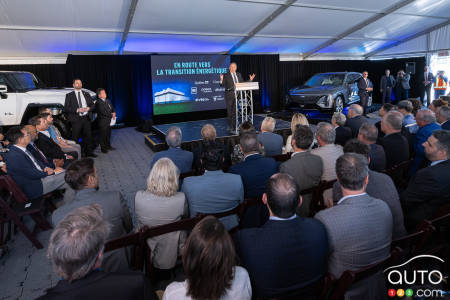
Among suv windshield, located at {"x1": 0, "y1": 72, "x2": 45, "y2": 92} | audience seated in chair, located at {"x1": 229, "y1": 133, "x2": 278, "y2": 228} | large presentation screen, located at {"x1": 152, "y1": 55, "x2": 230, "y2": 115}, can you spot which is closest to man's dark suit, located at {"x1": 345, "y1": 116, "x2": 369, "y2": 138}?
audience seated in chair, located at {"x1": 229, "y1": 133, "x2": 278, "y2": 228}

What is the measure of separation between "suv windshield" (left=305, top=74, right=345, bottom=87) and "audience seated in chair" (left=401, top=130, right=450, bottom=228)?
25.6 ft

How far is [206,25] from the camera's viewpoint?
24.8ft

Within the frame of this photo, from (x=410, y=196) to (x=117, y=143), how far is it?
271 inches

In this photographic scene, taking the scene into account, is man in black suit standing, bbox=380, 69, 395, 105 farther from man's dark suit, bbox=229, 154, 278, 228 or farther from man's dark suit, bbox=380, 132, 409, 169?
man's dark suit, bbox=229, 154, 278, 228

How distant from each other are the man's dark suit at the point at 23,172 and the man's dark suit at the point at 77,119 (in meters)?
2.91

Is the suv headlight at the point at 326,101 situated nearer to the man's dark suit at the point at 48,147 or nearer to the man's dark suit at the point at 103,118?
the man's dark suit at the point at 103,118

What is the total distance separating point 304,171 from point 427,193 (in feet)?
3.02

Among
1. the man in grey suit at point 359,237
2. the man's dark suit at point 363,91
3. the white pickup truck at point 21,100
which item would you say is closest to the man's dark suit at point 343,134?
the man in grey suit at point 359,237

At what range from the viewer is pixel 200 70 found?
993cm

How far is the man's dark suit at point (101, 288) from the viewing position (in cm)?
103

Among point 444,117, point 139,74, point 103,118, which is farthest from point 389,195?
point 139,74

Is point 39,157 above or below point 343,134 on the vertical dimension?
below

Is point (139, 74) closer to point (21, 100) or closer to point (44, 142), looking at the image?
point (21, 100)

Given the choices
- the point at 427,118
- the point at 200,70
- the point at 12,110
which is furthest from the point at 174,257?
the point at 200,70
